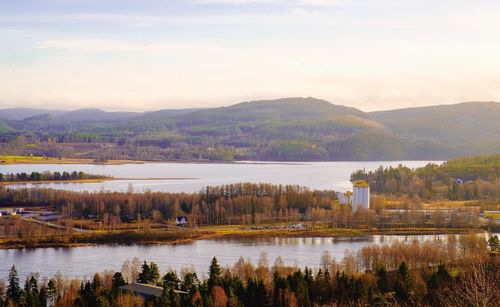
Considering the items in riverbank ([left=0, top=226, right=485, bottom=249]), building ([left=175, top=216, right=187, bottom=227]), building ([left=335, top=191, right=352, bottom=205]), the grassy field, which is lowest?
riverbank ([left=0, top=226, right=485, bottom=249])

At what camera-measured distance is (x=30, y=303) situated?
12.9 m

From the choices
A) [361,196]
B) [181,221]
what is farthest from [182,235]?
[361,196]

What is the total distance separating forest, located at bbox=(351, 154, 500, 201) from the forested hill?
27643 millimetres

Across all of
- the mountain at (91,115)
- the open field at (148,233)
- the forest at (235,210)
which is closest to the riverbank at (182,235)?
the open field at (148,233)

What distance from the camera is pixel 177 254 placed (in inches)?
766

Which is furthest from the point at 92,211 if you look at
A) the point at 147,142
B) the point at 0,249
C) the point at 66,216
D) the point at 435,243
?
the point at 147,142

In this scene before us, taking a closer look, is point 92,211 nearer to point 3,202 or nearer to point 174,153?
point 3,202

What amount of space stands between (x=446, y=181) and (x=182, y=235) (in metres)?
18.6

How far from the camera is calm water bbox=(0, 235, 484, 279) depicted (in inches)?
685

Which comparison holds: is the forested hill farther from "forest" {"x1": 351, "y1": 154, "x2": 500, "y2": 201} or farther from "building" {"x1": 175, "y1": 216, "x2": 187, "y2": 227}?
"building" {"x1": 175, "y1": 216, "x2": 187, "y2": 227}

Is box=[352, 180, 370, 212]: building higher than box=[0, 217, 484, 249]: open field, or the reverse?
box=[352, 180, 370, 212]: building

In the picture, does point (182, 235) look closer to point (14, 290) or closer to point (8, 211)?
point (8, 211)

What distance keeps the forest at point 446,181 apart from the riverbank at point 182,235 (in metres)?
10.1

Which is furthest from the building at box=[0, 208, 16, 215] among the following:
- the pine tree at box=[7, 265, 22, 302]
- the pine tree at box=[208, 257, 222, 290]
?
the pine tree at box=[208, 257, 222, 290]
